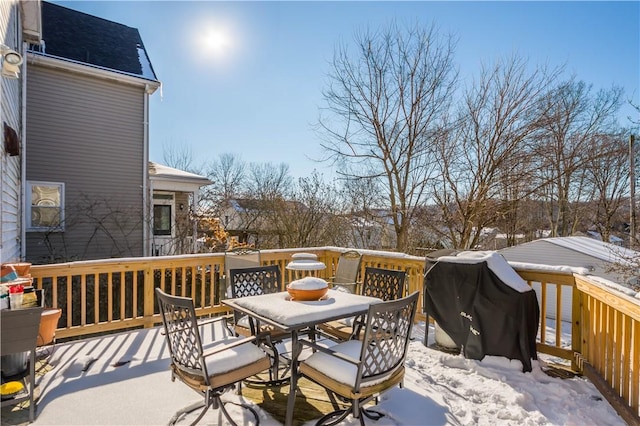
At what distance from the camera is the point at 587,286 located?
3057 mm

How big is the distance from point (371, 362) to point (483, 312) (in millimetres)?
1736

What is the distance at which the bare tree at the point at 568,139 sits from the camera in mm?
8492

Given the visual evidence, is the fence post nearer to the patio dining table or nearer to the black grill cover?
the patio dining table

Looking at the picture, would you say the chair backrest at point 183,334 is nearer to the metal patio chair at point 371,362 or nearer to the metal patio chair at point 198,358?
the metal patio chair at point 198,358

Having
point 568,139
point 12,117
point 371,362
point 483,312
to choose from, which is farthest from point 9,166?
point 568,139

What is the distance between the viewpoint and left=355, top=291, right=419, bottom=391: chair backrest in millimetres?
2012

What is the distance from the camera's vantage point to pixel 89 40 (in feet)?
30.8

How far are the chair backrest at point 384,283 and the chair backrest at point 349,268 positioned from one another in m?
0.85

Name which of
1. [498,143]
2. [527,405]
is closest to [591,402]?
[527,405]

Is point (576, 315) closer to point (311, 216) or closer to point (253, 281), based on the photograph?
point (253, 281)

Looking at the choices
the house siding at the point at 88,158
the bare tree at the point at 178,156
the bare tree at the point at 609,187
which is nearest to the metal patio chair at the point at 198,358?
the house siding at the point at 88,158

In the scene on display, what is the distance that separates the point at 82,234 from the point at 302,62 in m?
6.59

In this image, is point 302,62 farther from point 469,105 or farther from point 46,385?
point 46,385

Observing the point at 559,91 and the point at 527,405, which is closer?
the point at 527,405
